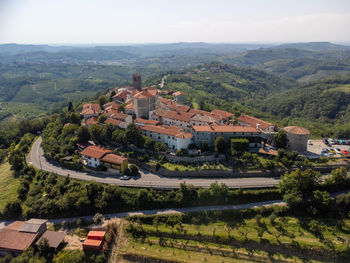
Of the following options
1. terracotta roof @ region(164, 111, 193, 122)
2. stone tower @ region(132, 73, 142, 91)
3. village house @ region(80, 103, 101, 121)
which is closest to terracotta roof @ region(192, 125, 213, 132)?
terracotta roof @ region(164, 111, 193, 122)

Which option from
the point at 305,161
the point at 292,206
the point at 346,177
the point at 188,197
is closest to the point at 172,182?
the point at 188,197

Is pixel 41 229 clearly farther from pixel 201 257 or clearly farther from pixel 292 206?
pixel 292 206

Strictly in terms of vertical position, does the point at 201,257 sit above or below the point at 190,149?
below

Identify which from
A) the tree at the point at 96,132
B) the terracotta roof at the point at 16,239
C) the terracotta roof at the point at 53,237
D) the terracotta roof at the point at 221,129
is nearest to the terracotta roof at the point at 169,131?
the terracotta roof at the point at 221,129

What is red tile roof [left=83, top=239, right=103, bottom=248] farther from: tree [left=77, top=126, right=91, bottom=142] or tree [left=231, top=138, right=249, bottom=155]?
tree [left=231, top=138, right=249, bottom=155]

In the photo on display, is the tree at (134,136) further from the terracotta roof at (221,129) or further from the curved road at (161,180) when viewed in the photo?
the terracotta roof at (221,129)

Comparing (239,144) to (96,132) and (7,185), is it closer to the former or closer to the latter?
(96,132)
